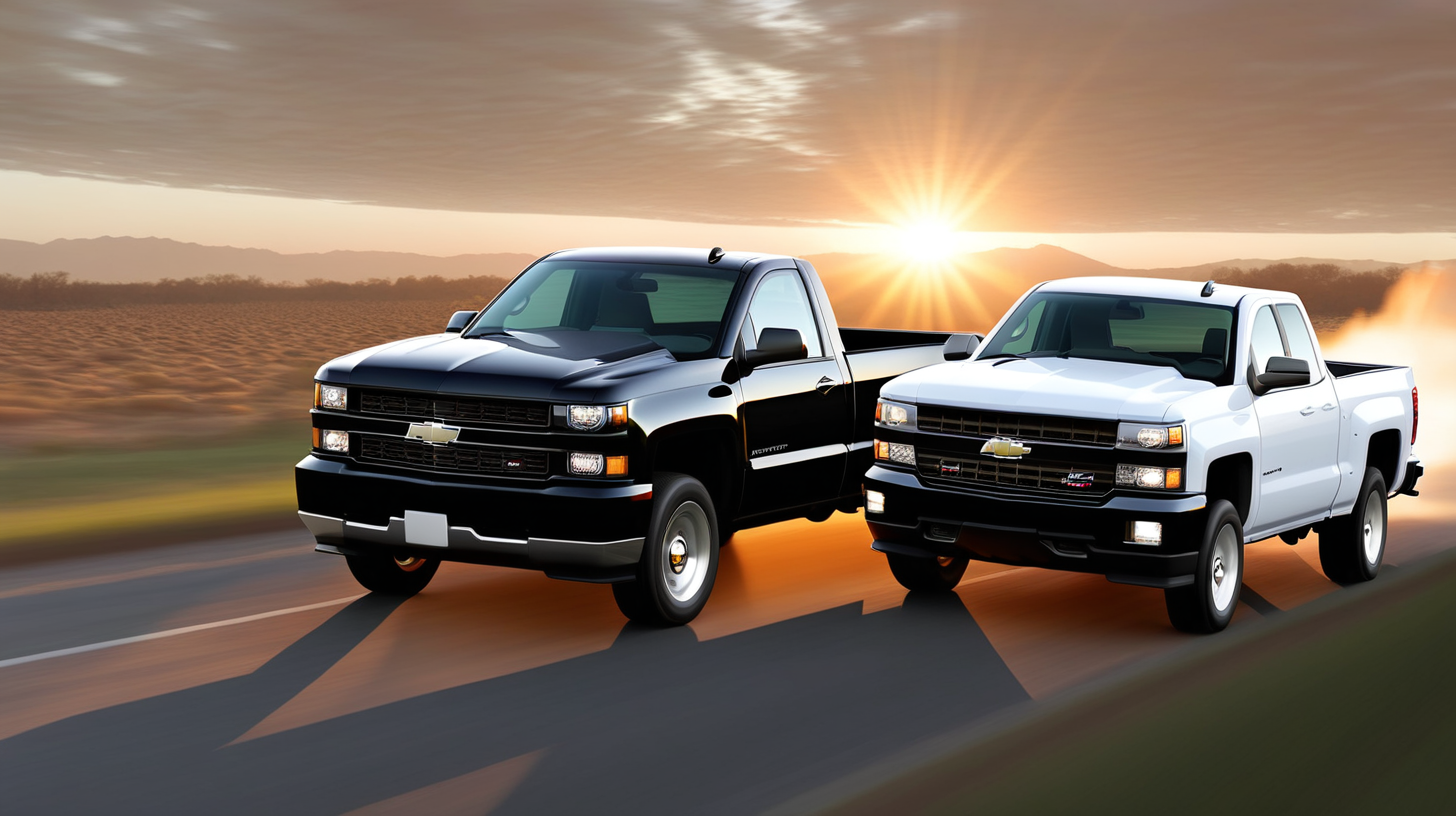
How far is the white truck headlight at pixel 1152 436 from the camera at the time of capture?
852 centimetres

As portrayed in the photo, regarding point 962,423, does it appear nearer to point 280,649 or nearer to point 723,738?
point 723,738

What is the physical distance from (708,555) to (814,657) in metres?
1.18

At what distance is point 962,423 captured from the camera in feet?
29.6

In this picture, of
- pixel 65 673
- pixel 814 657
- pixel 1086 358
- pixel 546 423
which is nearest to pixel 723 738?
pixel 814 657

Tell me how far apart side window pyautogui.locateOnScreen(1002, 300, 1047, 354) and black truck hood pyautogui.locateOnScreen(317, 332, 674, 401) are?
8.21ft

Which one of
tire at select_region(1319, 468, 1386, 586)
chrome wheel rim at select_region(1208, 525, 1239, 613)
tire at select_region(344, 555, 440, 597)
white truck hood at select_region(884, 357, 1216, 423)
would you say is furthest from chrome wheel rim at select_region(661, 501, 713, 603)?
tire at select_region(1319, 468, 1386, 586)

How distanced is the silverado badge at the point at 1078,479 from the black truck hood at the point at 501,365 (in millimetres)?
2346

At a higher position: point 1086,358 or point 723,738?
point 1086,358

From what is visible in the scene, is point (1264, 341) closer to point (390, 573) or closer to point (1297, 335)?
point (1297, 335)

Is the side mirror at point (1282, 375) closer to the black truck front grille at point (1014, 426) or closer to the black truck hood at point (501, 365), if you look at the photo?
the black truck front grille at point (1014, 426)

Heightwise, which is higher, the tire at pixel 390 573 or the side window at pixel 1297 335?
the side window at pixel 1297 335

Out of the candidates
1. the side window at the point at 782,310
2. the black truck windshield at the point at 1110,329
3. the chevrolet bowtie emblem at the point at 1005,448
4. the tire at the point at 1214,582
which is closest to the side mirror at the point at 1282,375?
the black truck windshield at the point at 1110,329

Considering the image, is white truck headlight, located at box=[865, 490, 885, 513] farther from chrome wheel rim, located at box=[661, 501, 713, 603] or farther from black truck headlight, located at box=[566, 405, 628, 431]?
black truck headlight, located at box=[566, 405, 628, 431]

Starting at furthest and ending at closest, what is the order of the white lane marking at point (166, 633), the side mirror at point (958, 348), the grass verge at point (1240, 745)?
the side mirror at point (958, 348)
the white lane marking at point (166, 633)
the grass verge at point (1240, 745)
